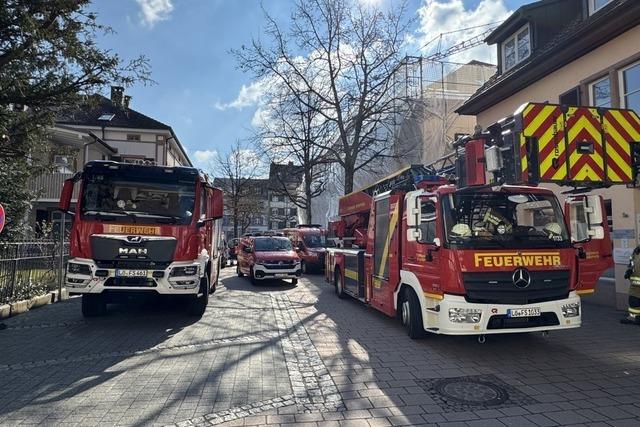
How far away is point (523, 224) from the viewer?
661cm

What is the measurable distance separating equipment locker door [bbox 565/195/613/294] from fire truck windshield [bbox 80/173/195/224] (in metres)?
6.55

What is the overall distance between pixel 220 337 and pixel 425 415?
427cm

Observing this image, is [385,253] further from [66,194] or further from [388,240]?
[66,194]

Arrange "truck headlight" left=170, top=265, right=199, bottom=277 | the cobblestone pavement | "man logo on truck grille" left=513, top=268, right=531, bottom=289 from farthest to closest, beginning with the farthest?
"truck headlight" left=170, top=265, right=199, bottom=277
"man logo on truck grille" left=513, top=268, right=531, bottom=289
the cobblestone pavement

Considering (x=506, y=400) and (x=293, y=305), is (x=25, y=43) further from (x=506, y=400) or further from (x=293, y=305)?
(x=506, y=400)

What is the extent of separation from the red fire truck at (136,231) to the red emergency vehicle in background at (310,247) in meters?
12.6

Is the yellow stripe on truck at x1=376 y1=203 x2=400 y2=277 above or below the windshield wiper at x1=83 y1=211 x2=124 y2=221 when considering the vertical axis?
below

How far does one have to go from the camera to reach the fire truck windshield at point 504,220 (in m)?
6.24

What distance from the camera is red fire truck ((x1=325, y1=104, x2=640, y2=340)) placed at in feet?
18.7

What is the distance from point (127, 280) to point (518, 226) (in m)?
6.43

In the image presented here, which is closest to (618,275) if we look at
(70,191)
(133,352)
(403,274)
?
→ (403,274)

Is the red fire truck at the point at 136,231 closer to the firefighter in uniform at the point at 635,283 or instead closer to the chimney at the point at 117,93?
the chimney at the point at 117,93

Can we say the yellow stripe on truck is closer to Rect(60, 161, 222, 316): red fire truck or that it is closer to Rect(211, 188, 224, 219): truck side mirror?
Rect(211, 188, 224, 219): truck side mirror

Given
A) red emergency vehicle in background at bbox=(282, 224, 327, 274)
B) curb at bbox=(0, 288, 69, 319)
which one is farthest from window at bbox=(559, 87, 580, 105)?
curb at bbox=(0, 288, 69, 319)
